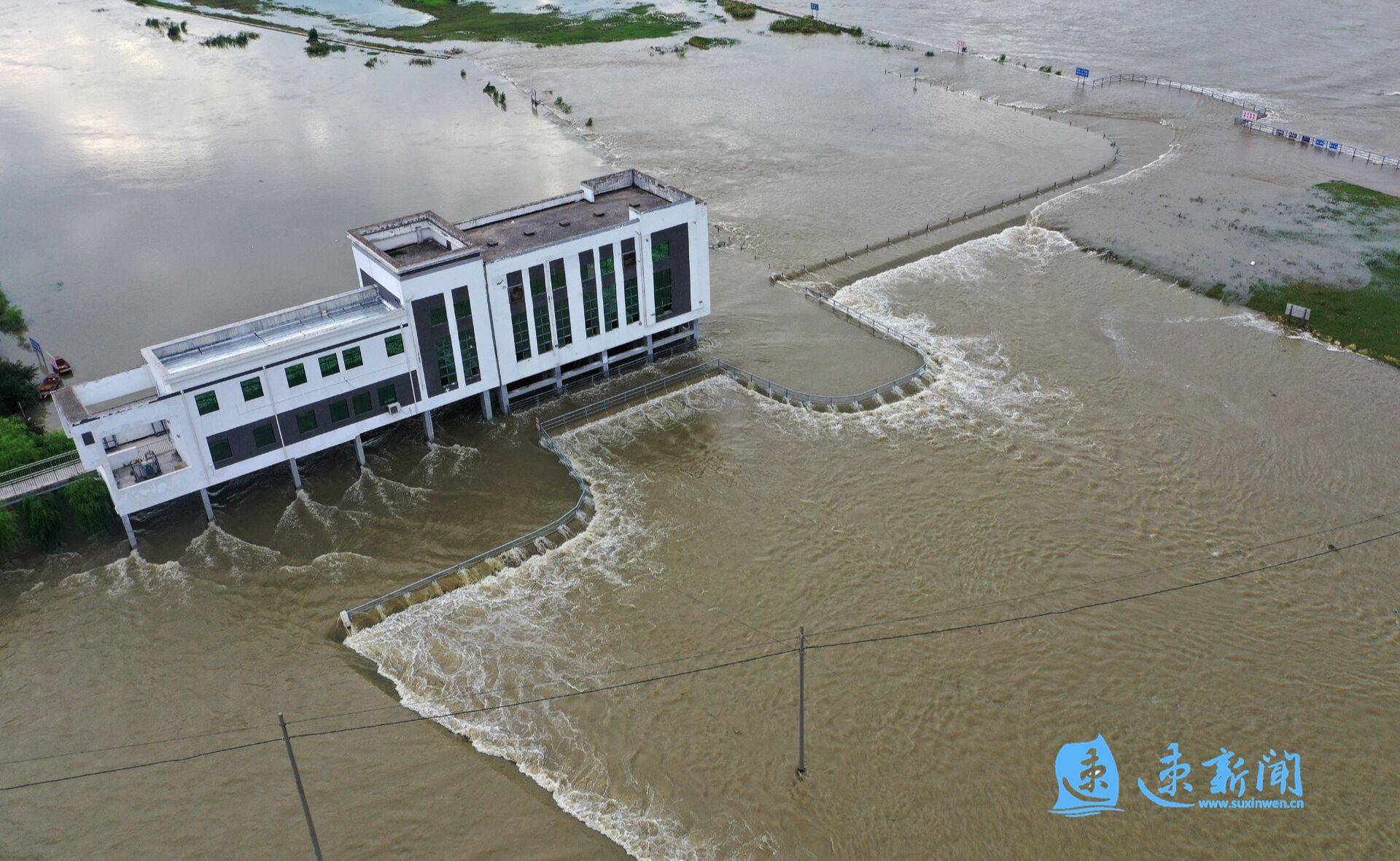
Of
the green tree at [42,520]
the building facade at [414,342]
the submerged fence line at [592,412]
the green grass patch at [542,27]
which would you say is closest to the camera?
the submerged fence line at [592,412]

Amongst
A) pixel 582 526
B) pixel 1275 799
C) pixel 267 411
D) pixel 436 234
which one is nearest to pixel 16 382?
pixel 267 411

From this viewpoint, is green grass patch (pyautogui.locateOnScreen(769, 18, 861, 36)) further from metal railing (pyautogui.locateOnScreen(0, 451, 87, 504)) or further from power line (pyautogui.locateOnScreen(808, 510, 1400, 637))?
metal railing (pyautogui.locateOnScreen(0, 451, 87, 504))

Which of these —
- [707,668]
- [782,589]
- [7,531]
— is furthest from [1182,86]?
[7,531]

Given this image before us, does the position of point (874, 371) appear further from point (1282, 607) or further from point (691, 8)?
point (691, 8)

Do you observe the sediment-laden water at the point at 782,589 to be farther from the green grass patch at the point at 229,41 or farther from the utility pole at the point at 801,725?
the green grass patch at the point at 229,41

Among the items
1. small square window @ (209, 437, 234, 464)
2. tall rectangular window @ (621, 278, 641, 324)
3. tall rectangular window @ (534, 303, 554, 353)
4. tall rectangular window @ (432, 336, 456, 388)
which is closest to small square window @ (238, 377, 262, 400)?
small square window @ (209, 437, 234, 464)

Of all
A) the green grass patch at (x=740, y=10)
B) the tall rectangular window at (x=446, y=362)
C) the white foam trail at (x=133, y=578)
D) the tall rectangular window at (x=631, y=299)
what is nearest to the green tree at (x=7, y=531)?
the white foam trail at (x=133, y=578)
